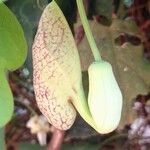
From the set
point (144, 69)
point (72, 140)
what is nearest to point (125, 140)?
point (72, 140)

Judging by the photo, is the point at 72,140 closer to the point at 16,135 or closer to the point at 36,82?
the point at 16,135

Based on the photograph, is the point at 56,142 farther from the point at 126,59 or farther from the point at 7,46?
the point at 7,46

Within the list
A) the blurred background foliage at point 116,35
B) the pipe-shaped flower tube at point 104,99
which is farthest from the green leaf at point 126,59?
the pipe-shaped flower tube at point 104,99

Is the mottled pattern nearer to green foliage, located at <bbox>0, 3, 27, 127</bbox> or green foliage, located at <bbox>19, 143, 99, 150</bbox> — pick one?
green foliage, located at <bbox>0, 3, 27, 127</bbox>

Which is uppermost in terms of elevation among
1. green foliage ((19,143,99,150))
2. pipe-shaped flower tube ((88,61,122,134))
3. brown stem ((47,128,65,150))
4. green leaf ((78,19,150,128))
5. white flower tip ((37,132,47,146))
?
pipe-shaped flower tube ((88,61,122,134))

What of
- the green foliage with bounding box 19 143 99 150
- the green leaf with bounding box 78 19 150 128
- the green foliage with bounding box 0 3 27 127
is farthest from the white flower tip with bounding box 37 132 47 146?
the green foliage with bounding box 0 3 27 127

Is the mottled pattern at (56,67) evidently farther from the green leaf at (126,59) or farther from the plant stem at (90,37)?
the green leaf at (126,59)
